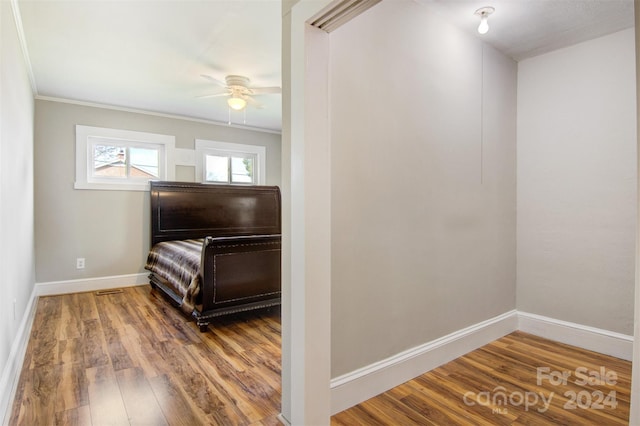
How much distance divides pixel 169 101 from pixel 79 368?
3151 millimetres

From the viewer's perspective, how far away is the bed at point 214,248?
2.89m

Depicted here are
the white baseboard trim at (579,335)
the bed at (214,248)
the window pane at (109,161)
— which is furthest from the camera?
the window pane at (109,161)

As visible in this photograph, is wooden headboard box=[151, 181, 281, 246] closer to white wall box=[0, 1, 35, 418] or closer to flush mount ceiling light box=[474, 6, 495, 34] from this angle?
white wall box=[0, 1, 35, 418]

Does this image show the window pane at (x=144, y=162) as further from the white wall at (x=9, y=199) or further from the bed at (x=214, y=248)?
the white wall at (x=9, y=199)

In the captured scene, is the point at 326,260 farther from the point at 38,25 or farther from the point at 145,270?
the point at 145,270

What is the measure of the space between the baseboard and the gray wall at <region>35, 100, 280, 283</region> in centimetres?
121

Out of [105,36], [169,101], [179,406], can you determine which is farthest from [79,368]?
[169,101]

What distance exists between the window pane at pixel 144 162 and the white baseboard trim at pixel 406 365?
420 centimetres

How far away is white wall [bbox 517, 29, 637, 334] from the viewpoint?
239 cm

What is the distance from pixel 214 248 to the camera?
2.87 m

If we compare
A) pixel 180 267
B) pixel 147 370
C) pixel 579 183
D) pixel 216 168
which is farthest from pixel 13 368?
pixel 579 183

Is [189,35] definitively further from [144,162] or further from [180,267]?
[144,162]

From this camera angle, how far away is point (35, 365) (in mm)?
2242

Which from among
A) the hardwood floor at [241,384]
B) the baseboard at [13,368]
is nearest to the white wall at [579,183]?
the hardwood floor at [241,384]
